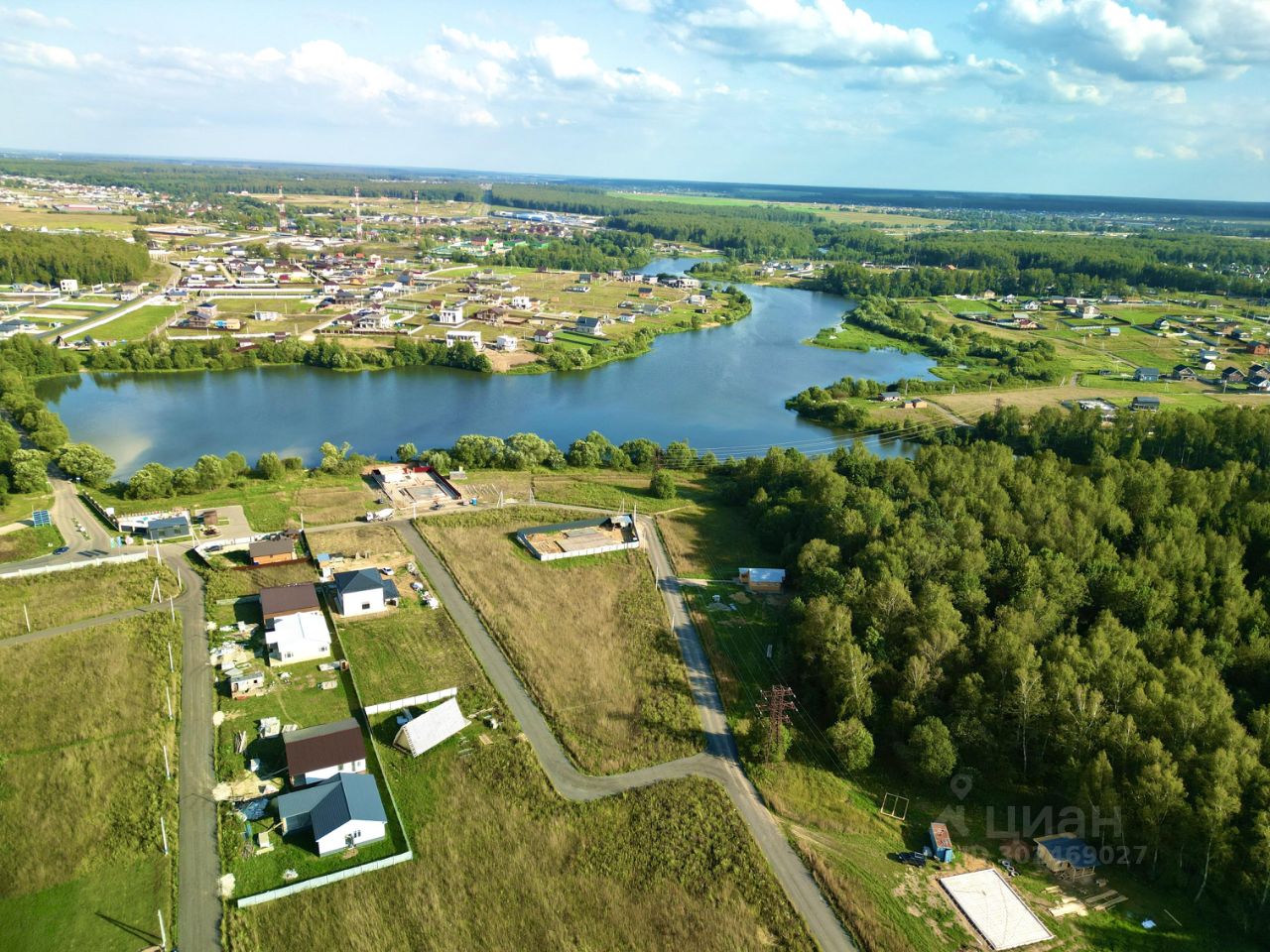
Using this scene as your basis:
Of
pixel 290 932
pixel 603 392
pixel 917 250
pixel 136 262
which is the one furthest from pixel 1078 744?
pixel 917 250

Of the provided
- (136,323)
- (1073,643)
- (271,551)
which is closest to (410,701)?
(271,551)

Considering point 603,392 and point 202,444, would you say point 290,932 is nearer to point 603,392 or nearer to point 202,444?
Answer: point 202,444

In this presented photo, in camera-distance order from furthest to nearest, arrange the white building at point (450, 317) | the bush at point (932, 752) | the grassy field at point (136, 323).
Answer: the white building at point (450, 317) < the grassy field at point (136, 323) < the bush at point (932, 752)

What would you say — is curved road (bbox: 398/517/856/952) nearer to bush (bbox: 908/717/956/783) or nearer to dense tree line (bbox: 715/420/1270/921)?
dense tree line (bbox: 715/420/1270/921)

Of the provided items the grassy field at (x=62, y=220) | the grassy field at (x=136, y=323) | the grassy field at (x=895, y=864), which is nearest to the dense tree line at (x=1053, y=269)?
the grassy field at (x=136, y=323)

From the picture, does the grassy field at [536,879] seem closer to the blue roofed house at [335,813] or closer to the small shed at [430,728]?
the small shed at [430,728]

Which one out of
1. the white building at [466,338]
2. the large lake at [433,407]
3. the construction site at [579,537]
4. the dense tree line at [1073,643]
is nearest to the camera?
the dense tree line at [1073,643]
